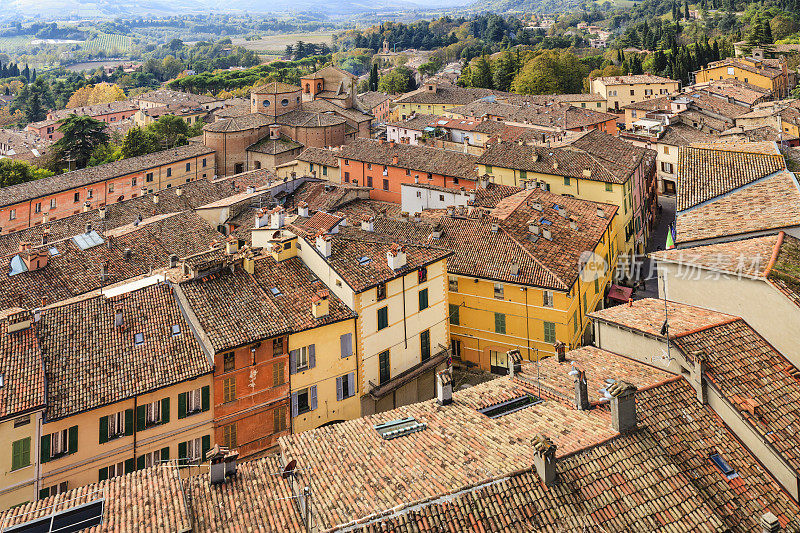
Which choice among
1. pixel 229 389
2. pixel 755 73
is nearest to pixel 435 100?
pixel 755 73

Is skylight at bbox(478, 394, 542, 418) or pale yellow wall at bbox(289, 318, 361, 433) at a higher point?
skylight at bbox(478, 394, 542, 418)

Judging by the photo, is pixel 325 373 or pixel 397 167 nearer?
pixel 325 373

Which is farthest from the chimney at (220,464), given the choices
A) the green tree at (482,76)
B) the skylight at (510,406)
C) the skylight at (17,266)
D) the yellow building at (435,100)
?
the green tree at (482,76)

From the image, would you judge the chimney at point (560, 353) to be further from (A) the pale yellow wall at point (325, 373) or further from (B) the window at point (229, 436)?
(B) the window at point (229, 436)

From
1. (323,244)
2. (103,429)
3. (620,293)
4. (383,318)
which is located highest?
(323,244)

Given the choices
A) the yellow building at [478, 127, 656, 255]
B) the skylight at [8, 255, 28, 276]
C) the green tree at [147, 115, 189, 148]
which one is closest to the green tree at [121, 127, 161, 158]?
the green tree at [147, 115, 189, 148]

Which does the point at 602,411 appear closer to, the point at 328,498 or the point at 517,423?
the point at 517,423

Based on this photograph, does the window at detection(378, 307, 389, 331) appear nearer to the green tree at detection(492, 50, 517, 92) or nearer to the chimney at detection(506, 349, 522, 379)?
the chimney at detection(506, 349, 522, 379)

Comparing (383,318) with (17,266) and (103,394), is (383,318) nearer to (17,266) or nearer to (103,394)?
(103,394)

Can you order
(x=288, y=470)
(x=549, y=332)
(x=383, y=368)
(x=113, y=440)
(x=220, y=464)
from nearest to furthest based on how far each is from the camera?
(x=220, y=464) → (x=288, y=470) → (x=113, y=440) → (x=383, y=368) → (x=549, y=332)
